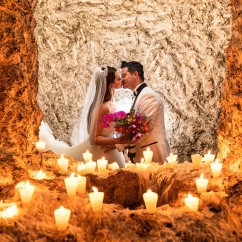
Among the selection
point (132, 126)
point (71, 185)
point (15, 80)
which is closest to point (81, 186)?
point (71, 185)

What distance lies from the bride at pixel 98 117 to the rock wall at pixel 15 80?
155cm

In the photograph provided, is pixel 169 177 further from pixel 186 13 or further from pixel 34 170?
pixel 186 13

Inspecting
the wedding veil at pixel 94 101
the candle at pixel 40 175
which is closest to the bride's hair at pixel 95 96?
the wedding veil at pixel 94 101

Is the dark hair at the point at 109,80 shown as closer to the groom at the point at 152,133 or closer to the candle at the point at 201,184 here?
the groom at the point at 152,133

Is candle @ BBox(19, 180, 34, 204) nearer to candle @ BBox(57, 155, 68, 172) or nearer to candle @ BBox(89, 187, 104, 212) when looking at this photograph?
candle @ BBox(89, 187, 104, 212)

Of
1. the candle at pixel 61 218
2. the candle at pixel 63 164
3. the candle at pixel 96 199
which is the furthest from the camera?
the candle at pixel 63 164

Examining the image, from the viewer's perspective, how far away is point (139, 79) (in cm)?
560

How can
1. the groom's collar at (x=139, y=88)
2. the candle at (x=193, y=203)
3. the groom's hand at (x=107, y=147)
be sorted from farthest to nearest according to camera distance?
the groom's collar at (x=139, y=88) → the groom's hand at (x=107, y=147) → the candle at (x=193, y=203)

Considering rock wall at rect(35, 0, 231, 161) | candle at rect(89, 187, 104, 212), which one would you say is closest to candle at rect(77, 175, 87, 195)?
candle at rect(89, 187, 104, 212)

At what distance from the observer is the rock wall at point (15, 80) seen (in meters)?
3.54

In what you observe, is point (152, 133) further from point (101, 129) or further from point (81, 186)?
point (81, 186)

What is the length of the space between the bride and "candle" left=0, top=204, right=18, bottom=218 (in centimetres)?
245

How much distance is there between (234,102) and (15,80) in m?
1.81

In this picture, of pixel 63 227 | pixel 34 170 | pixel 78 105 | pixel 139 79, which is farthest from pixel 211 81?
pixel 63 227
